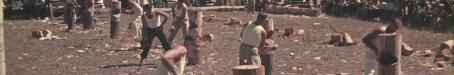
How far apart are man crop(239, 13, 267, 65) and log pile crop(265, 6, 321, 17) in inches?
637

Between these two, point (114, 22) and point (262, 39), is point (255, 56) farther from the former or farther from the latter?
point (114, 22)

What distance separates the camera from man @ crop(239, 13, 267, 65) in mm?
10227

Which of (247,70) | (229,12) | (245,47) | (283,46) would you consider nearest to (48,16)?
(229,12)

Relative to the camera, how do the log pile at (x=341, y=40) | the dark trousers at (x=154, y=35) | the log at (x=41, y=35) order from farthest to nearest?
the log at (x=41, y=35) < the log pile at (x=341, y=40) < the dark trousers at (x=154, y=35)

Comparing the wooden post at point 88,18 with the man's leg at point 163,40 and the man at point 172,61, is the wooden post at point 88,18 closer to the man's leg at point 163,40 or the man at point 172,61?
the man's leg at point 163,40

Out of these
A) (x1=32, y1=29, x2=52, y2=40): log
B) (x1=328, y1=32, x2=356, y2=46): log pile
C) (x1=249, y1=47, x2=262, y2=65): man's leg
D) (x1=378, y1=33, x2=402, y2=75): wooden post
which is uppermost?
(x1=378, y1=33, x2=402, y2=75): wooden post

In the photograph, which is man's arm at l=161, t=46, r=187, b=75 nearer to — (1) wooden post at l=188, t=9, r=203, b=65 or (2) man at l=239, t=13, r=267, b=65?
(2) man at l=239, t=13, r=267, b=65

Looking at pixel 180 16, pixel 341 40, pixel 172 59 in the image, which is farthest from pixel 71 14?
pixel 172 59

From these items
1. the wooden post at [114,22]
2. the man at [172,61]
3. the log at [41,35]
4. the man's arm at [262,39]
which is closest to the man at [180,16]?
the wooden post at [114,22]

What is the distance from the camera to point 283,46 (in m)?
16.9

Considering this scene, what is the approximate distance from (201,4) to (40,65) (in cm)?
1623

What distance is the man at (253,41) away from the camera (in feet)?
33.6

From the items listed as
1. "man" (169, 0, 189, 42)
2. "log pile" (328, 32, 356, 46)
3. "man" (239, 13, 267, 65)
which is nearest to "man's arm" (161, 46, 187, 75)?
"man" (239, 13, 267, 65)

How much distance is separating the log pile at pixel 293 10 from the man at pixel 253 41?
16.2 meters
